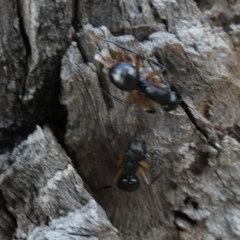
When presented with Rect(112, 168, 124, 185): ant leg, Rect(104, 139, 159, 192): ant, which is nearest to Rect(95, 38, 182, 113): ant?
Rect(104, 139, 159, 192): ant

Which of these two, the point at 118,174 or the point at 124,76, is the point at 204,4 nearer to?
the point at 124,76

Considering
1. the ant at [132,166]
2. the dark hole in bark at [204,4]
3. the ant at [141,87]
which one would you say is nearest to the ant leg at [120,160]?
the ant at [132,166]

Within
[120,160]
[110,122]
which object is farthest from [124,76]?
[120,160]

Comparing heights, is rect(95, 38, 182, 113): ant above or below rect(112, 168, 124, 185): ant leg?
above

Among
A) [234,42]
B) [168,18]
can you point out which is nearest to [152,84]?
[168,18]

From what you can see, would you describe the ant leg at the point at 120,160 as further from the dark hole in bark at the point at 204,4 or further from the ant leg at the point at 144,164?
the dark hole in bark at the point at 204,4

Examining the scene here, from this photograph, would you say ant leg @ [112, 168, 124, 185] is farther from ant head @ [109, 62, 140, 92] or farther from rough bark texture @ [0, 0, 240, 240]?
ant head @ [109, 62, 140, 92]
